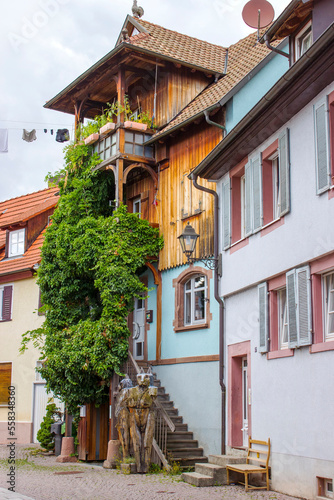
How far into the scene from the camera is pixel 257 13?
16.8 metres

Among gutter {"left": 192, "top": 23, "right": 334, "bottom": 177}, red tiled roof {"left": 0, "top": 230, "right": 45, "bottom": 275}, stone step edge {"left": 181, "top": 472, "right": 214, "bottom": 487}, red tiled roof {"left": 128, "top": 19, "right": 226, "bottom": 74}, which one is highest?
red tiled roof {"left": 128, "top": 19, "right": 226, "bottom": 74}

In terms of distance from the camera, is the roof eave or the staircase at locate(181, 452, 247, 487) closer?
the roof eave

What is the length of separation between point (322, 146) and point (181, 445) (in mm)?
8623

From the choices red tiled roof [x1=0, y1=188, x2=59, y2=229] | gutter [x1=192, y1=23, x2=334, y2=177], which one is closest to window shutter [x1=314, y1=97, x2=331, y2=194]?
gutter [x1=192, y1=23, x2=334, y2=177]

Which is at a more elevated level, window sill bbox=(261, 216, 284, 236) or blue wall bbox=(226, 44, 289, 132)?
blue wall bbox=(226, 44, 289, 132)

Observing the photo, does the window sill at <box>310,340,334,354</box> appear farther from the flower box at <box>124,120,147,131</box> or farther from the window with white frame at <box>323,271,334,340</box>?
the flower box at <box>124,120,147,131</box>

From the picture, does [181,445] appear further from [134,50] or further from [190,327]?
[134,50]

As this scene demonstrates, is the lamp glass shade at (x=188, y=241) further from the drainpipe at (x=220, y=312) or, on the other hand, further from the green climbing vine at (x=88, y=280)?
the green climbing vine at (x=88, y=280)

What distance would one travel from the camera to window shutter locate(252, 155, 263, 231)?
13.2 meters

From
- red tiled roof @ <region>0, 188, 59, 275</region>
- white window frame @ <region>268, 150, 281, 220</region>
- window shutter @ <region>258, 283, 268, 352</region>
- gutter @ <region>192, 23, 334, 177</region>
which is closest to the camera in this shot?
gutter @ <region>192, 23, 334, 177</region>

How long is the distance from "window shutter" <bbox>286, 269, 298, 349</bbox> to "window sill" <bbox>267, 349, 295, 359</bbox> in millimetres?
146

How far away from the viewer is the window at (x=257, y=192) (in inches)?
479

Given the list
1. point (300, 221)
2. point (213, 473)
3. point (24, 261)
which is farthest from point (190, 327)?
point (24, 261)

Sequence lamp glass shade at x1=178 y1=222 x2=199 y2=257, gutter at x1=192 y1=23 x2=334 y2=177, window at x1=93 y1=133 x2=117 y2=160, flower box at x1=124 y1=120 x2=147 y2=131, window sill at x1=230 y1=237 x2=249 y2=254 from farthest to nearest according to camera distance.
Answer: window at x1=93 y1=133 x2=117 y2=160, flower box at x1=124 y1=120 x2=147 y2=131, lamp glass shade at x1=178 y1=222 x2=199 y2=257, window sill at x1=230 y1=237 x2=249 y2=254, gutter at x1=192 y1=23 x2=334 y2=177
